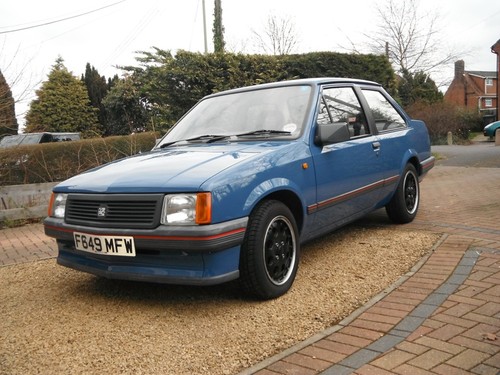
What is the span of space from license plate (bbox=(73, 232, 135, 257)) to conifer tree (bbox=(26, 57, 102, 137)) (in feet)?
84.9

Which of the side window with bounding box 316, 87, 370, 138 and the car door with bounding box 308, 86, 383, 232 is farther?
the side window with bounding box 316, 87, 370, 138

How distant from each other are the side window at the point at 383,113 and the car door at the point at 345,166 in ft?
1.05

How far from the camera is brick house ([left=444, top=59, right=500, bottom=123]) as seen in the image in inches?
2394

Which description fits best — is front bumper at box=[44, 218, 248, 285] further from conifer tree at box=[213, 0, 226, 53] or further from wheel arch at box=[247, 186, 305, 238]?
conifer tree at box=[213, 0, 226, 53]

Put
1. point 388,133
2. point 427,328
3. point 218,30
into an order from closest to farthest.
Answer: point 427,328 < point 388,133 < point 218,30

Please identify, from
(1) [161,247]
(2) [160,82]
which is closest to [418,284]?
(1) [161,247]

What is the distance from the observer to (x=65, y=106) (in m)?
28.6

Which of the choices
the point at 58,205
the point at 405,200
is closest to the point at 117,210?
the point at 58,205

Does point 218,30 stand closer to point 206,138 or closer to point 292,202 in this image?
point 206,138

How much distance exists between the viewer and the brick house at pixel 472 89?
6081 centimetres

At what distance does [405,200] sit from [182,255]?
3.38 m

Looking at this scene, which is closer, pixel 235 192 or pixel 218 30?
pixel 235 192

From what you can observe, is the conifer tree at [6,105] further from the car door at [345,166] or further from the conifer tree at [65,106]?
the conifer tree at [65,106]

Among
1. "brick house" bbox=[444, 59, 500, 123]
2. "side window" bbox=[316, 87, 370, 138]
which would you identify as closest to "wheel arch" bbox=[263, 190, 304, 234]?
"side window" bbox=[316, 87, 370, 138]
